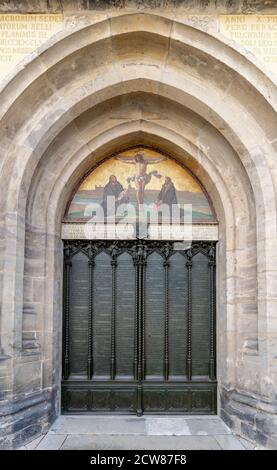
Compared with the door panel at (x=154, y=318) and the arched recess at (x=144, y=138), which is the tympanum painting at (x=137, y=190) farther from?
the door panel at (x=154, y=318)

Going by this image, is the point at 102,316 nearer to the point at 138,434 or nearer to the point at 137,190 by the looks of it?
the point at 138,434

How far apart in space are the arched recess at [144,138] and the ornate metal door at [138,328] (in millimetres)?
275

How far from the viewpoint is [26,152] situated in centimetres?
499

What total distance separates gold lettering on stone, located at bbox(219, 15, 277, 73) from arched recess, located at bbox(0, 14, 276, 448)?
0.18m

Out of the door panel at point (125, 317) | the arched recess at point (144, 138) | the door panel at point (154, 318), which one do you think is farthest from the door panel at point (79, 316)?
the door panel at point (154, 318)

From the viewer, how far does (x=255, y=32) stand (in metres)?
4.86

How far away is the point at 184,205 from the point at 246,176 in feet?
3.41

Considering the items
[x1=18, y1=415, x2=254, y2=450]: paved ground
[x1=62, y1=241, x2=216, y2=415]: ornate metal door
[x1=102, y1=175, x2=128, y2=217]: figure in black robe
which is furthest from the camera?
[x1=102, y1=175, x2=128, y2=217]: figure in black robe

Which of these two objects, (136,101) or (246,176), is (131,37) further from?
(246,176)

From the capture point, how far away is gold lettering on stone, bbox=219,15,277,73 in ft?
15.8

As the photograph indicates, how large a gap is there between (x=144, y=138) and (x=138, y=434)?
4081 mm

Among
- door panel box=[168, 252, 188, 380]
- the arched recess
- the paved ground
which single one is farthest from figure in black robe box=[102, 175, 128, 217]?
the paved ground

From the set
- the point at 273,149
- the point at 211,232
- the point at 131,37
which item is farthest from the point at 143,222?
the point at 131,37

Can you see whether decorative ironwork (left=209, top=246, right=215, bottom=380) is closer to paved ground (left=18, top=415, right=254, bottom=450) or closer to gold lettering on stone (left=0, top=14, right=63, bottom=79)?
paved ground (left=18, top=415, right=254, bottom=450)
